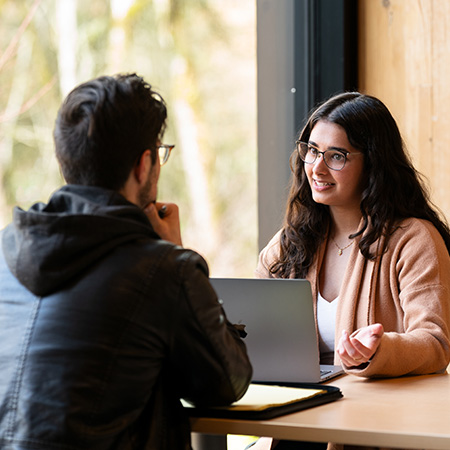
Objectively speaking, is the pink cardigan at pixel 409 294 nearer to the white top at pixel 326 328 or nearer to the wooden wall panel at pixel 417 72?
the white top at pixel 326 328

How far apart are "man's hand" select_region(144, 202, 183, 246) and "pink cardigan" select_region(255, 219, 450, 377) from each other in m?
0.55

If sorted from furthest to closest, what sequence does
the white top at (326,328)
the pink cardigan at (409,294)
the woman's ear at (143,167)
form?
the white top at (326,328)
the pink cardigan at (409,294)
the woman's ear at (143,167)

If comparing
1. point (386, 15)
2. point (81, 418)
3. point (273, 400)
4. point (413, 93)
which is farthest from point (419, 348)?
point (386, 15)

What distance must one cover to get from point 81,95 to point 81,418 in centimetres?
52

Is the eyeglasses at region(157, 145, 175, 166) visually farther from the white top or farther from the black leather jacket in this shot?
the white top

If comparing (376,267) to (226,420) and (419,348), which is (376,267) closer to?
(419,348)

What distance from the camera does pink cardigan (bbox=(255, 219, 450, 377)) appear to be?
1848 mm

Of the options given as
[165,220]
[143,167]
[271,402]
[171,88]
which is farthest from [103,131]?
[171,88]

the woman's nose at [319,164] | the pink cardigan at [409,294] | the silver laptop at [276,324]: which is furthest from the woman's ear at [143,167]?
the woman's nose at [319,164]

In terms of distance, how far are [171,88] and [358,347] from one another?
3.63 m

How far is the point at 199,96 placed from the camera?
5.25m

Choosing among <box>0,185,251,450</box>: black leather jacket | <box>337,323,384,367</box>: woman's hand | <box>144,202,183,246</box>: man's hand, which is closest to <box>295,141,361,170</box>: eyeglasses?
<box>337,323,384,367</box>: woman's hand

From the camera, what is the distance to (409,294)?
1954 millimetres

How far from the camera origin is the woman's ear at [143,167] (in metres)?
1.38
